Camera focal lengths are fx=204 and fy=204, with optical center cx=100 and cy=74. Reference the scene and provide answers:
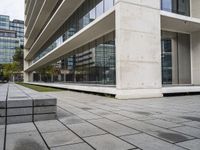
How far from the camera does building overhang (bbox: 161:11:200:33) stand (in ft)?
52.8

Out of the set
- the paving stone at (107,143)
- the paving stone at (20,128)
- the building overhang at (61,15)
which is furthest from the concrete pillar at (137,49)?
the building overhang at (61,15)

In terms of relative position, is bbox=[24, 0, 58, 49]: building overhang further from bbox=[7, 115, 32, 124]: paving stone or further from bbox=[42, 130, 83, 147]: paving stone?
bbox=[42, 130, 83, 147]: paving stone

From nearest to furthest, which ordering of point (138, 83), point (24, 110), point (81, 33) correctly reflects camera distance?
point (24, 110) < point (138, 83) < point (81, 33)

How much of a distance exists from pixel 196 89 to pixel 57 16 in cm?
1935

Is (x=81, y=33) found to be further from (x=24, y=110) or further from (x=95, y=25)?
(x=24, y=110)

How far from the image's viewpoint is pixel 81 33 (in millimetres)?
20188

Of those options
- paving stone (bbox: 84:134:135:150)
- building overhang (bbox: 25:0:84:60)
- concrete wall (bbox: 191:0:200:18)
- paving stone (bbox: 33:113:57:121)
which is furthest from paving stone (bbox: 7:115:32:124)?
concrete wall (bbox: 191:0:200:18)

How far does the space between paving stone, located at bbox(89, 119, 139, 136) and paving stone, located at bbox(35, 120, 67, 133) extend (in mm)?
992

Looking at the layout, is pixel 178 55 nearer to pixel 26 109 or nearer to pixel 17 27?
pixel 26 109

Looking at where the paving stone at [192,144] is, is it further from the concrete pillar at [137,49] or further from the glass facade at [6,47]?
the glass facade at [6,47]

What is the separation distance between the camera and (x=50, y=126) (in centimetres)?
562

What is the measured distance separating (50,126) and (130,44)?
911cm

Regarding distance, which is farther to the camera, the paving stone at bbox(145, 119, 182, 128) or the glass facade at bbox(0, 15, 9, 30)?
the glass facade at bbox(0, 15, 9, 30)

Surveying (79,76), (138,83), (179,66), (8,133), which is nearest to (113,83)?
(138,83)
